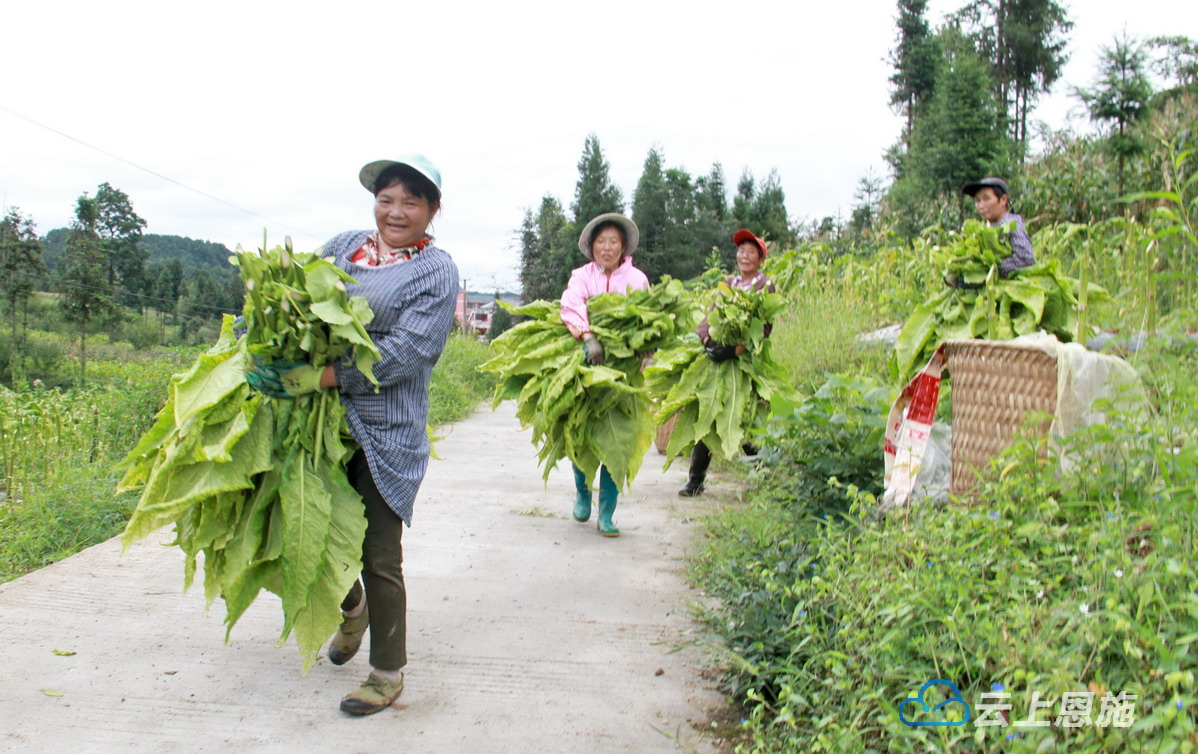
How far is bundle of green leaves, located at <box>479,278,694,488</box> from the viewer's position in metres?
5.36

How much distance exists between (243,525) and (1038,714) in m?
2.57

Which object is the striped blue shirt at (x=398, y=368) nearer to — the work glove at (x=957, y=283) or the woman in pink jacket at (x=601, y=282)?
the woman in pink jacket at (x=601, y=282)

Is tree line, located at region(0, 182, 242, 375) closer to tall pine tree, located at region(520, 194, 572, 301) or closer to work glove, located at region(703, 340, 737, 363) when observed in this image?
tall pine tree, located at region(520, 194, 572, 301)

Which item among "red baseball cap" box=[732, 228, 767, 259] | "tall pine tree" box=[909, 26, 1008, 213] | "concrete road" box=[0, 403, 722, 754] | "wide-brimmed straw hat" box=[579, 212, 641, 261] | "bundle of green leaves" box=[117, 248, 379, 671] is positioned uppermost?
"tall pine tree" box=[909, 26, 1008, 213]

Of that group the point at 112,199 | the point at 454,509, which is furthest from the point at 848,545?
the point at 112,199

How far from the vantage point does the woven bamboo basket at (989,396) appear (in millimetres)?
3055

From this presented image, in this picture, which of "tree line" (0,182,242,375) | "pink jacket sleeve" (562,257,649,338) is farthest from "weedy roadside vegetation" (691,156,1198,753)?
"tree line" (0,182,242,375)

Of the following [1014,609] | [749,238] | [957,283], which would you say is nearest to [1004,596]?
[1014,609]

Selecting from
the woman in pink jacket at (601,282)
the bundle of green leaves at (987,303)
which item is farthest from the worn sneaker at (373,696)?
the bundle of green leaves at (987,303)

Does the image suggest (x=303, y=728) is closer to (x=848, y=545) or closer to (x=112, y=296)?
(x=848, y=545)

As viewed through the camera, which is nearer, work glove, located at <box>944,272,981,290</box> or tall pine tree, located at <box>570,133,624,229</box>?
work glove, located at <box>944,272,981,290</box>

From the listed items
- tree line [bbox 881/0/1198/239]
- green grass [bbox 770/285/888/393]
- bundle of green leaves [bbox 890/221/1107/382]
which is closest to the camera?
bundle of green leaves [bbox 890/221/1107/382]

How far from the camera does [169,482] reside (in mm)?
3018

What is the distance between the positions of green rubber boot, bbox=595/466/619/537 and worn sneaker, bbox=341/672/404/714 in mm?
2600
